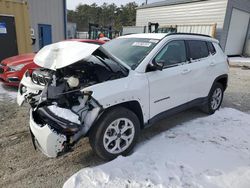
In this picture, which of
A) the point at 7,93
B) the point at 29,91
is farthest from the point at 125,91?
the point at 7,93

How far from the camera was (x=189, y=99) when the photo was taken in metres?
4.04

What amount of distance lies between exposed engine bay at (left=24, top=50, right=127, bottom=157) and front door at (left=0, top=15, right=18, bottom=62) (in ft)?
21.0

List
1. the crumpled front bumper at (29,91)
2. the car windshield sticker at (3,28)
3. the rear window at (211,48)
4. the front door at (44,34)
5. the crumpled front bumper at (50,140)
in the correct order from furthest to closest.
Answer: the front door at (44,34) < the car windshield sticker at (3,28) < the rear window at (211,48) < the crumpled front bumper at (29,91) < the crumpled front bumper at (50,140)

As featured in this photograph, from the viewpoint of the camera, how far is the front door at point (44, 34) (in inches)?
451

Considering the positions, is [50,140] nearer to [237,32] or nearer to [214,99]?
[214,99]

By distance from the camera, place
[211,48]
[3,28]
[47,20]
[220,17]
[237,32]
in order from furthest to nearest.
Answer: [237,32], [220,17], [47,20], [3,28], [211,48]

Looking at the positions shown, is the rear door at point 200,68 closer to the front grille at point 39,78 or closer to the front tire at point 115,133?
the front tire at point 115,133

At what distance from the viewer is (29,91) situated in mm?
3293

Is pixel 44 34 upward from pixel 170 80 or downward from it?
upward

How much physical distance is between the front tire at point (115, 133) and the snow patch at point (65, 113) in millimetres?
311

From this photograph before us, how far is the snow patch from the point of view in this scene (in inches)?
98.0

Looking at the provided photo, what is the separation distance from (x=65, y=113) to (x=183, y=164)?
Answer: 170 centimetres

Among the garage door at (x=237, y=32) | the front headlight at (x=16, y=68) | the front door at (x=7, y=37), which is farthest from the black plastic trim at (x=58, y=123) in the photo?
the garage door at (x=237, y=32)

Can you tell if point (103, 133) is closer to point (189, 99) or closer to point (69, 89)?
point (69, 89)
